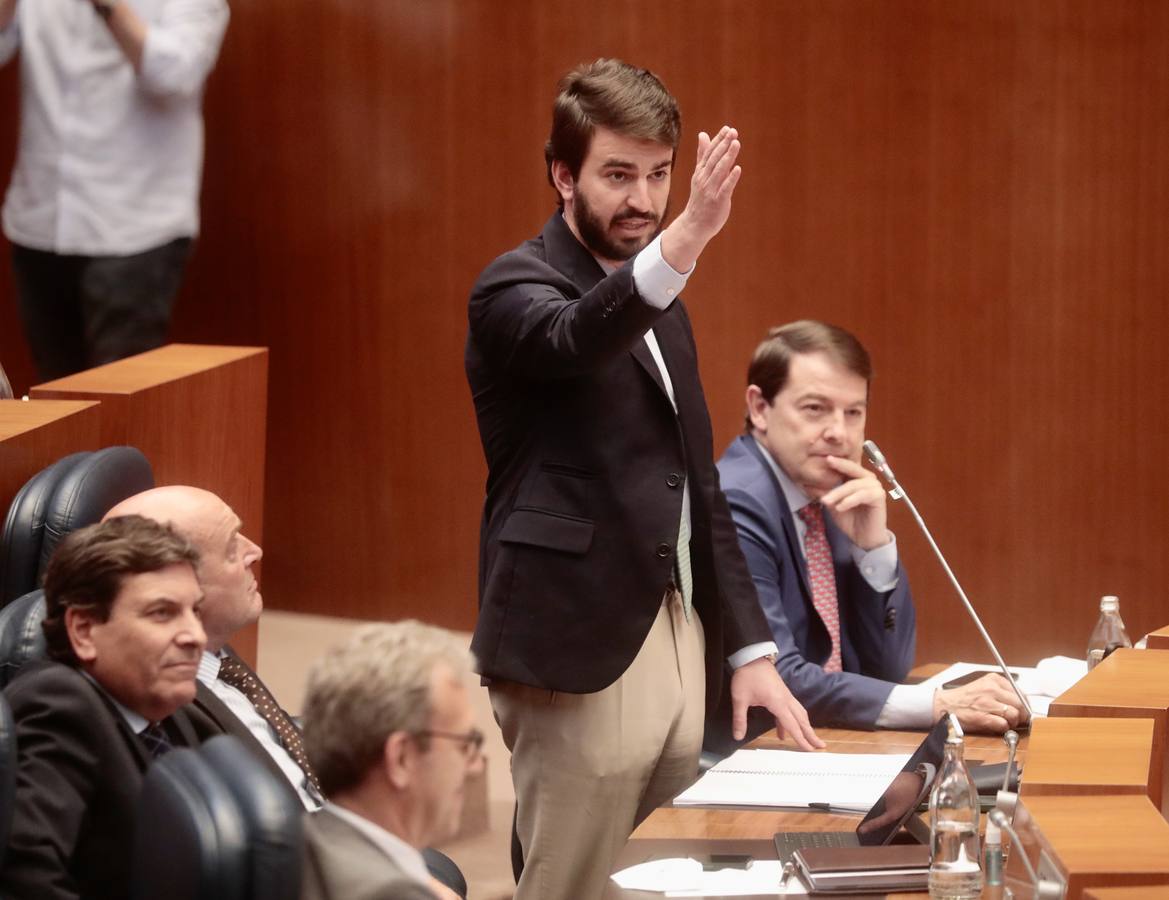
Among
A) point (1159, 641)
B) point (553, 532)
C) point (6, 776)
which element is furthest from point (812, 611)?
point (6, 776)

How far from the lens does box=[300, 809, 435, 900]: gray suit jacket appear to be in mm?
1032

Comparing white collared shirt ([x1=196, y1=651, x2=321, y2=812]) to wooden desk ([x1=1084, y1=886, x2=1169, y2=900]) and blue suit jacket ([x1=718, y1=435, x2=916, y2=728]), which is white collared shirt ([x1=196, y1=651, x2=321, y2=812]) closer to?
blue suit jacket ([x1=718, y1=435, x2=916, y2=728])

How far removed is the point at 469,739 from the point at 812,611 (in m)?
1.32

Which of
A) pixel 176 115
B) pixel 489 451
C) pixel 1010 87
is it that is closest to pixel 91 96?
pixel 176 115

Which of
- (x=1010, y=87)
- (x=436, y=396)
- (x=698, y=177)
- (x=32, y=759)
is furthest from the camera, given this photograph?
(x=436, y=396)

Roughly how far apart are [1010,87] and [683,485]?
5.82 feet

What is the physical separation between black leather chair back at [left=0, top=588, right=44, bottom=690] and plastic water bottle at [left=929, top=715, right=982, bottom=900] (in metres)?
0.79

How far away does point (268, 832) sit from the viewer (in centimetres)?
107

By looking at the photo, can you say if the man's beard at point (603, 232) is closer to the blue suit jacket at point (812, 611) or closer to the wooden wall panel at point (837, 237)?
the blue suit jacket at point (812, 611)

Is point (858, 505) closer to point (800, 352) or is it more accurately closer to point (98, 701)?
point (800, 352)

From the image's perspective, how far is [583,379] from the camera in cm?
191

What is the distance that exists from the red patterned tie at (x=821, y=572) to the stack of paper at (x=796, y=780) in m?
0.37

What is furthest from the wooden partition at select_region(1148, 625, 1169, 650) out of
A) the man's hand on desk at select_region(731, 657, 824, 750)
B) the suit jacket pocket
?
the suit jacket pocket

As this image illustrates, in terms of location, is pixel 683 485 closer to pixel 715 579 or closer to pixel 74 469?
pixel 715 579
